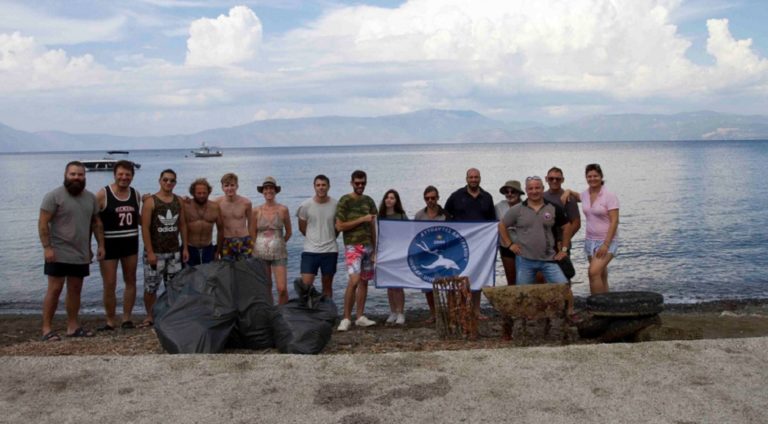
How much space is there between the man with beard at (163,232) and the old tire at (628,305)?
4961 millimetres

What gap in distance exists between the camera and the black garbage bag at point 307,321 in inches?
242

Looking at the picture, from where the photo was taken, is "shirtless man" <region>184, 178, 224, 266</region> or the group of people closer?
the group of people

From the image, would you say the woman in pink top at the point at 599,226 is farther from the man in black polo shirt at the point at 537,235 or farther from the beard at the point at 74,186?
the beard at the point at 74,186

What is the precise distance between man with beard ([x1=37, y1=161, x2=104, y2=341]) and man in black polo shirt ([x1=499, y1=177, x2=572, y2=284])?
4831 millimetres

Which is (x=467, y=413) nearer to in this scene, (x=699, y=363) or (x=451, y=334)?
(x=699, y=363)

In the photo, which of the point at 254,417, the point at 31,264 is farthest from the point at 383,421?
the point at 31,264

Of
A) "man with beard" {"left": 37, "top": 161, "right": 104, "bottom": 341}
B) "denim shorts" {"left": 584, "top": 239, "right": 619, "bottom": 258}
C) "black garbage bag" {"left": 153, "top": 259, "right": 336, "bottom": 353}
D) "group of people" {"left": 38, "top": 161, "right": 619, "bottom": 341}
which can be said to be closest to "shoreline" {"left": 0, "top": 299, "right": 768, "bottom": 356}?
"black garbage bag" {"left": 153, "top": 259, "right": 336, "bottom": 353}

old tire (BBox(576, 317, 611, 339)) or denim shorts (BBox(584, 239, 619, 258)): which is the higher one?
denim shorts (BBox(584, 239, 619, 258))

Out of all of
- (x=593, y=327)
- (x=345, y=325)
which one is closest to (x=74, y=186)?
(x=345, y=325)

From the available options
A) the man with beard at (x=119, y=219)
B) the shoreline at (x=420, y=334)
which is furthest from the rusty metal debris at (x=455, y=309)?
the man with beard at (x=119, y=219)

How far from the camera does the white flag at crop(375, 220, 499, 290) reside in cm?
830

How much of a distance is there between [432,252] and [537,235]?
1.63 m

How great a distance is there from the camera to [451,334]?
7.24 m

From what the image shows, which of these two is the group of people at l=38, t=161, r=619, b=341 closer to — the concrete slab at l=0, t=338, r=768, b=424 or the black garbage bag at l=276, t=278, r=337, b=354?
the black garbage bag at l=276, t=278, r=337, b=354
